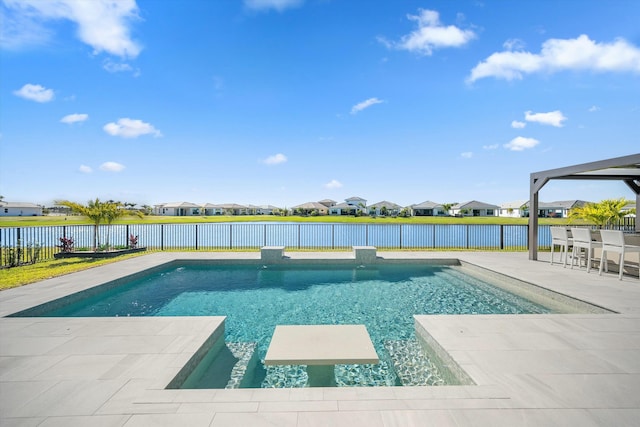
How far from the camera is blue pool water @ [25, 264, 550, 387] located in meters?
4.34

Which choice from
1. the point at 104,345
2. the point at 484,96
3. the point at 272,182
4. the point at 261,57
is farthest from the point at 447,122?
the point at 272,182

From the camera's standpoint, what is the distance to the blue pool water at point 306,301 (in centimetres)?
434

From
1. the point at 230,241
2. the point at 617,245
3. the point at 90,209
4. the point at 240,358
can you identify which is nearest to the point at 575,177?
the point at 617,245

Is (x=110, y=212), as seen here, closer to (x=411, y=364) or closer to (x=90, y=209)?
(x=90, y=209)

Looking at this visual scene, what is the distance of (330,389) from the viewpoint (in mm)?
2361

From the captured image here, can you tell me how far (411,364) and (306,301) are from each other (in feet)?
9.43

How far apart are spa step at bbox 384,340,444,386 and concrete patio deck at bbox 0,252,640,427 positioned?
34 centimetres

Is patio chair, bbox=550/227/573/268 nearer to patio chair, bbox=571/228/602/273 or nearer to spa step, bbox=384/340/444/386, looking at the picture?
patio chair, bbox=571/228/602/273

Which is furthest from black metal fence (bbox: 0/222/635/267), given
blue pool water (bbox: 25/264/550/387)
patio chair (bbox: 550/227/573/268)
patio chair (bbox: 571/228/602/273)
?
blue pool water (bbox: 25/264/550/387)

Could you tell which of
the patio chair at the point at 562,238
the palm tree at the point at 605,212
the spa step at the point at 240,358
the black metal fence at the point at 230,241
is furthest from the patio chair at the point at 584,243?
the spa step at the point at 240,358

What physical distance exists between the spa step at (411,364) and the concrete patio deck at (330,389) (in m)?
0.34

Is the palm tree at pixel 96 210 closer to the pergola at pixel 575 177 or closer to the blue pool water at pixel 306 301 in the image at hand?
the blue pool water at pixel 306 301

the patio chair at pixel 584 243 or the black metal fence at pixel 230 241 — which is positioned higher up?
the patio chair at pixel 584 243

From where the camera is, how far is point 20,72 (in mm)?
10891
